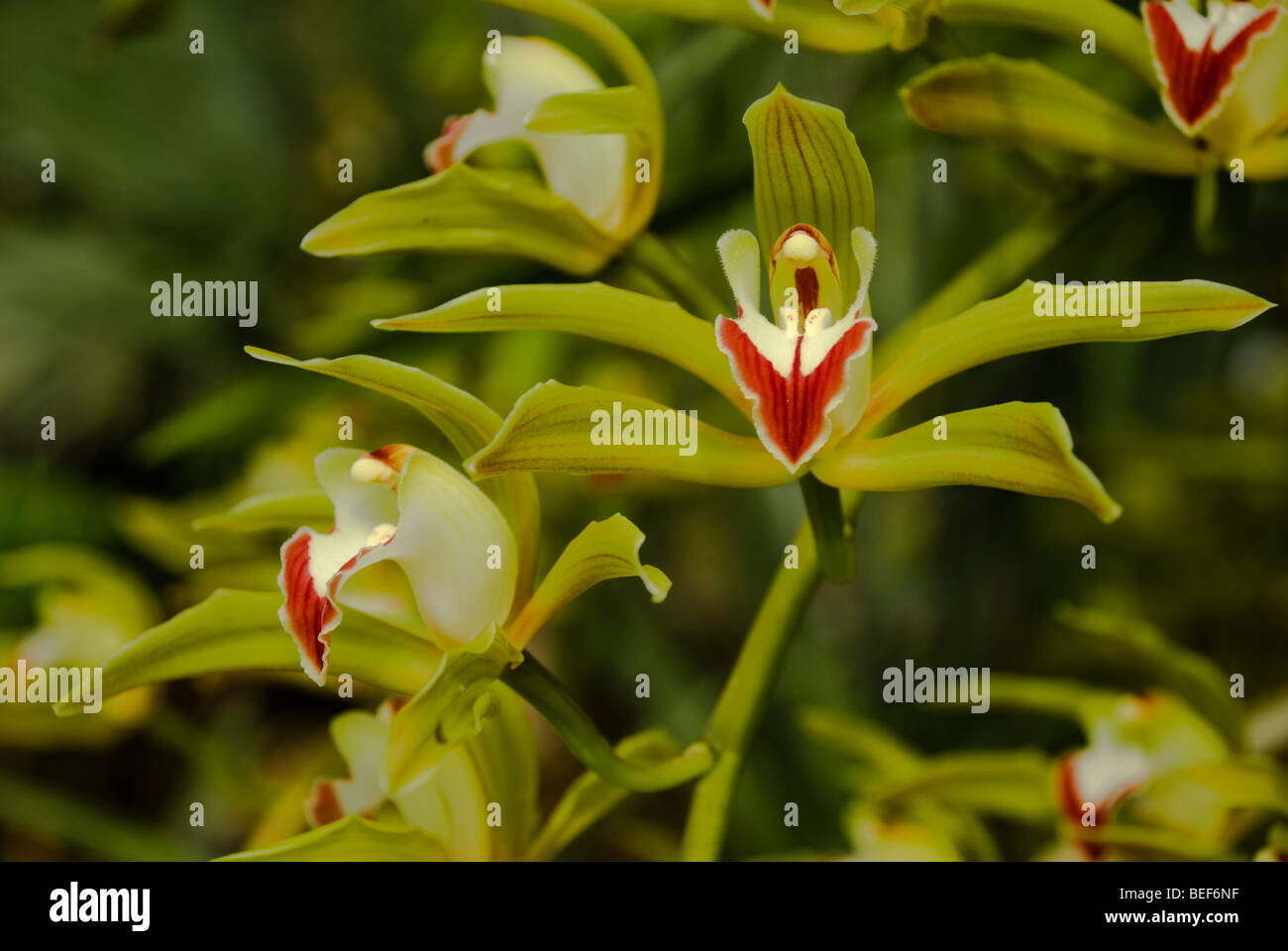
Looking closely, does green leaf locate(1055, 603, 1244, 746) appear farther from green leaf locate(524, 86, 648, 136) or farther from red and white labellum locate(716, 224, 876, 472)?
green leaf locate(524, 86, 648, 136)

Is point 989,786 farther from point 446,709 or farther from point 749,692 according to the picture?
point 446,709

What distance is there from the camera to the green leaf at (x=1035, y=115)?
0.76 meters

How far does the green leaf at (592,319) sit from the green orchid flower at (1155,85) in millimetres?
206

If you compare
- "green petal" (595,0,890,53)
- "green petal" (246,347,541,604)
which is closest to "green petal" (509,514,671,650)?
"green petal" (246,347,541,604)

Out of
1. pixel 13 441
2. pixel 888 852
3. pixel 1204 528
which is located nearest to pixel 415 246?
pixel 888 852
